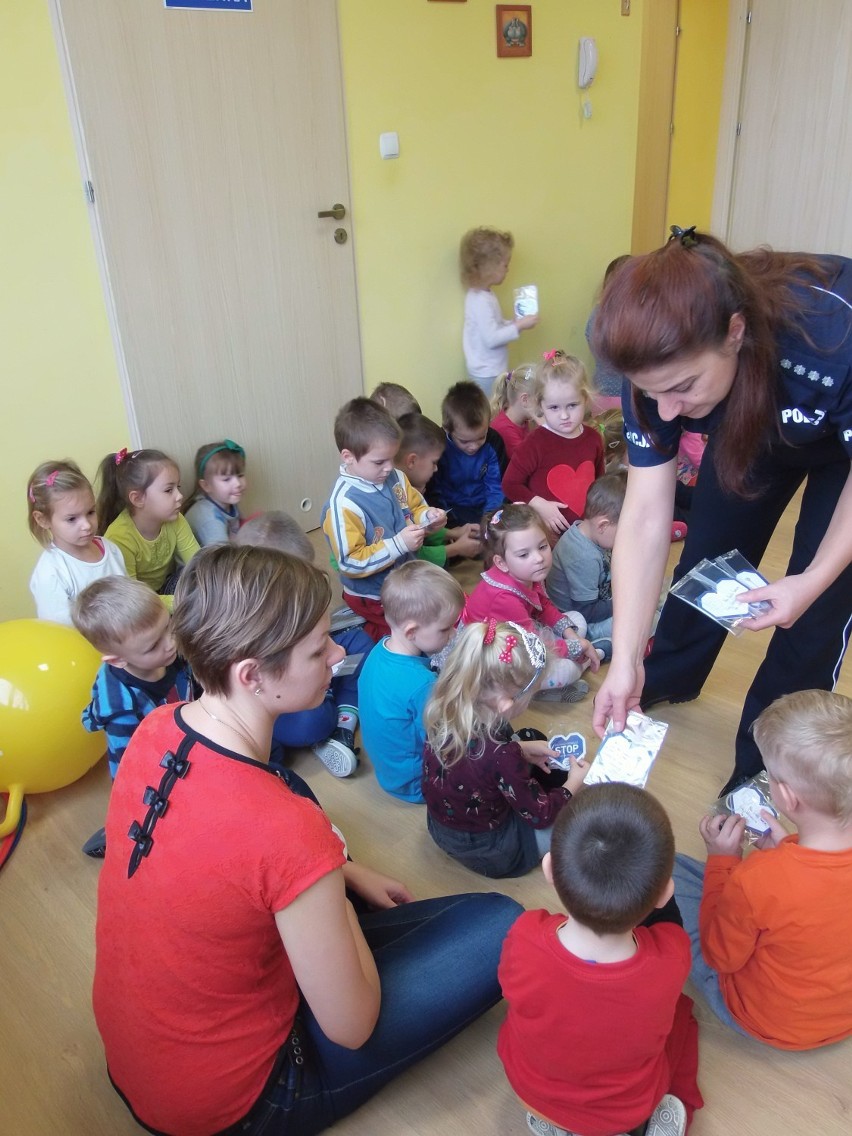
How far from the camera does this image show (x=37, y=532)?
279 centimetres

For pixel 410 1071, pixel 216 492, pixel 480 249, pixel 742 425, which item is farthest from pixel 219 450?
pixel 410 1071

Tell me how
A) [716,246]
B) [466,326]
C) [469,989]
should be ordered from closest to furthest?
[716,246]
[469,989]
[466,326]

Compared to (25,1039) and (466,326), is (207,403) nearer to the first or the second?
(466,326)

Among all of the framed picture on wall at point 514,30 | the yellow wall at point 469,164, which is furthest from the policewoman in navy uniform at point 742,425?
the framed picture on wall at point 514,30

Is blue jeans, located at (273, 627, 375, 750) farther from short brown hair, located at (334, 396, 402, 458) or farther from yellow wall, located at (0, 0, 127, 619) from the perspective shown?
yellow wall, located at (0, 0, 127, 619)

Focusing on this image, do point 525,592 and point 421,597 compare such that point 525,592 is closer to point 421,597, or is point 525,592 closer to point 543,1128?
point 421,597

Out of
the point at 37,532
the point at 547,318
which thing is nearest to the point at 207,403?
the point at 37,532

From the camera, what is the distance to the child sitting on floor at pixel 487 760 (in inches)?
75.3

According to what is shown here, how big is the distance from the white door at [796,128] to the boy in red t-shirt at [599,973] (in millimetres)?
4824

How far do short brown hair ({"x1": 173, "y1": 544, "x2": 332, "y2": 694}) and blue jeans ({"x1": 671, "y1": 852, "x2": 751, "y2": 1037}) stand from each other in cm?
103

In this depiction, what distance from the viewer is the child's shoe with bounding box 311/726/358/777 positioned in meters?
2.47

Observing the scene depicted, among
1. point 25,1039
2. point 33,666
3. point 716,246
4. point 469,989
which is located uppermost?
point 716,246

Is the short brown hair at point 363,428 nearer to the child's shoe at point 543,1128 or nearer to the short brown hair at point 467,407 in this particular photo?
the short brown hair at point 467,407

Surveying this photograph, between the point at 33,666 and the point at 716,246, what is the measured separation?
1.99 metres
